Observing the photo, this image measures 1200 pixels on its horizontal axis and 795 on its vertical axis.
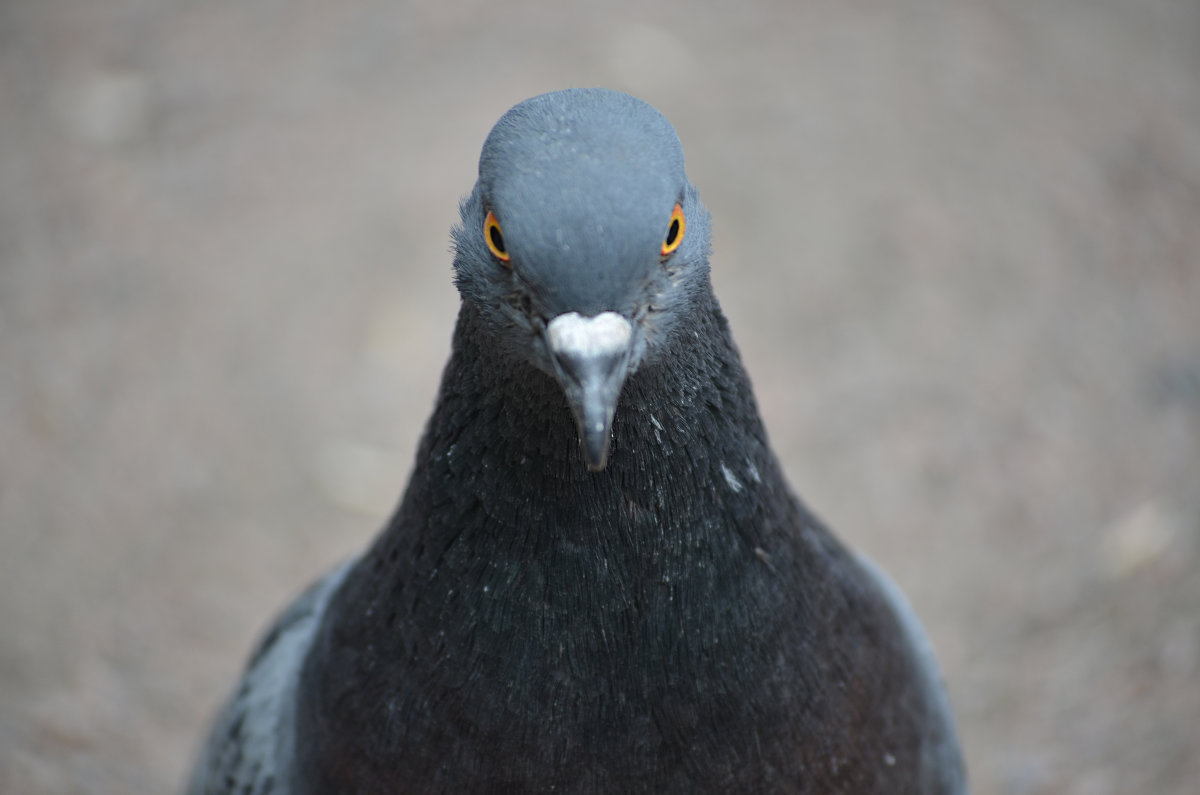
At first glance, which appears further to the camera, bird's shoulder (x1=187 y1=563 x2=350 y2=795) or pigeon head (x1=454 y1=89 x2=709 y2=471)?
bird's shoulder (x1=187 y1=563 x2=350 y2=795)

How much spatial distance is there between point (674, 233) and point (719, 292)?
17.5 ft

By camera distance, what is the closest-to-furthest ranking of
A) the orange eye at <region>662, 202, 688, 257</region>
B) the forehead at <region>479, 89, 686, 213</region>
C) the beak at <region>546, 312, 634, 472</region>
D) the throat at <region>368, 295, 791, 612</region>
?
1. the beak at <region>546, 312, 634, 472</region>
2. the forehead at <region>479, 89, 686, 213</region>
3. the orange eye at <region>662, 202, 688, 257</region>
4. the throat at <region>368, 295, 791, 612</region>

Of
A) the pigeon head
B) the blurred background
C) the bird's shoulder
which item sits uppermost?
the blurred background

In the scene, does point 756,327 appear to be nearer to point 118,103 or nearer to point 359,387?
point 359,387

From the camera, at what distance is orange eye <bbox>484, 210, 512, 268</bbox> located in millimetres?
2230

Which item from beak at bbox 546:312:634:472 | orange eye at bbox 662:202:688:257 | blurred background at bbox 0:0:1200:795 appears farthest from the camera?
blurred background at bbox 0:0:1200:795

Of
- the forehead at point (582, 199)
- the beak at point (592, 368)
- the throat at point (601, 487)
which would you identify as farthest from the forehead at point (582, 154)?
the throat at point (601, 487)

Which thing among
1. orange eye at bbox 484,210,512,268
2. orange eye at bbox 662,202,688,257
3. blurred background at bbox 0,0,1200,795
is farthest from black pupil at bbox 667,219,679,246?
blurred background at bbox 0,0,1200,795

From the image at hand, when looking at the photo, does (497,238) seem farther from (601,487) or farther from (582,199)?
(601,487)

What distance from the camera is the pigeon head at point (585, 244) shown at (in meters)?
2.09

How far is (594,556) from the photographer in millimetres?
2525

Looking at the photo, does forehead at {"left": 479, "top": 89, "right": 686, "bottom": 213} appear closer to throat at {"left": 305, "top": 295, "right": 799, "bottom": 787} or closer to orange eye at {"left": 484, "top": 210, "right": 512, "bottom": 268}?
orange eye at {"left": 484, "top": 210, "right": 512, "bottom": 268}

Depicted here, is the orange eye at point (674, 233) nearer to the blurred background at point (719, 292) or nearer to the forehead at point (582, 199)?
the forehead at point (582, 199)

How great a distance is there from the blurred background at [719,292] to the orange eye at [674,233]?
14.1ft
